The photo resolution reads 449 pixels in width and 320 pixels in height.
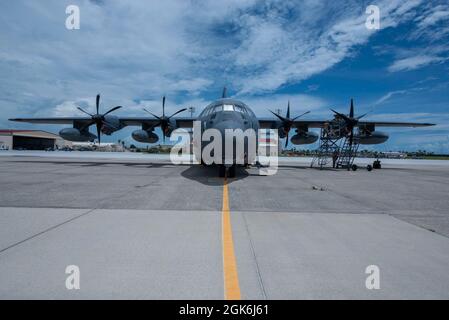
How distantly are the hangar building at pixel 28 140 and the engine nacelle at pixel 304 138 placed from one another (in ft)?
270

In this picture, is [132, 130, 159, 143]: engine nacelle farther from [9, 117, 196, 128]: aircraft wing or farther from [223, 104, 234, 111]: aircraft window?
[223, 104, 234, 111]: aircraft window

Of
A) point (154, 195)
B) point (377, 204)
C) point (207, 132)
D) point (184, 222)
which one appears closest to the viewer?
point (184, 222)

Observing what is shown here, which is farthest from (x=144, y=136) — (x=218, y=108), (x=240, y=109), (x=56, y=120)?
(x=240, y=109)

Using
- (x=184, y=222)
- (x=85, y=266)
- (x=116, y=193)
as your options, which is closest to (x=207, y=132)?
(x=116, y=193)

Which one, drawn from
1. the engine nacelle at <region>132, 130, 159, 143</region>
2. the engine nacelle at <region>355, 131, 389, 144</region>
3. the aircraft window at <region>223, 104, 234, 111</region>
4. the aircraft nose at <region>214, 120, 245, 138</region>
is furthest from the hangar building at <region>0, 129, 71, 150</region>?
the engine nacelle at <region>355, 131, 389, 144</region>

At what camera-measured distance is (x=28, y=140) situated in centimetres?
8606

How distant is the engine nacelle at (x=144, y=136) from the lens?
24.6m

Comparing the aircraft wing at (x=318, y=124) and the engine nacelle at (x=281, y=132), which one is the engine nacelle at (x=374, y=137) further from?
the engine nacelle at (x=281, y=132)

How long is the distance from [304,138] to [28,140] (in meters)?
94.8

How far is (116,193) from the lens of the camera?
28.7ft

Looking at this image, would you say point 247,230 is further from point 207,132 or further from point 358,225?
point 207,132

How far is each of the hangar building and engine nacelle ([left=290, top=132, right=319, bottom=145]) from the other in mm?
82336

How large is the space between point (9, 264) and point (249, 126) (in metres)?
10.6
